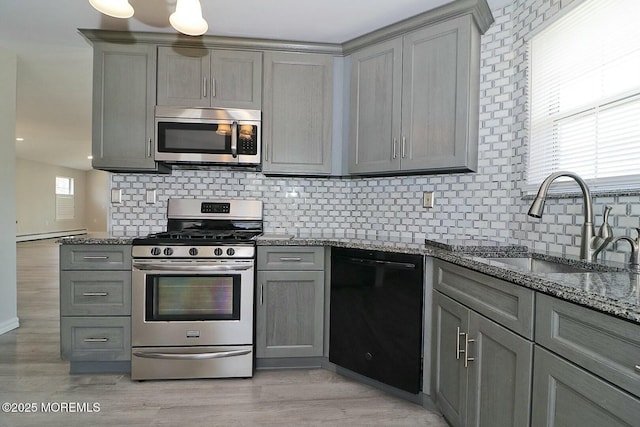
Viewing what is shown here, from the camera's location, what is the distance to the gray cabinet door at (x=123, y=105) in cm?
264

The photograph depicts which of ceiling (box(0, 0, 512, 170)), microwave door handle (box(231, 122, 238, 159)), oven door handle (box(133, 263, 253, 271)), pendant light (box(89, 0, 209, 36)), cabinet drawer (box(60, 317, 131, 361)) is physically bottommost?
cabinet drawer (box(60, 317, 131, 361))

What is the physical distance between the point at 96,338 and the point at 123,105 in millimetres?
1694

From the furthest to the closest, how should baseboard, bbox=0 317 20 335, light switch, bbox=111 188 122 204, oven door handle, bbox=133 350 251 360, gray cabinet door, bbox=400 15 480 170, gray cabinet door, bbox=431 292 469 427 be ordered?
1. baseboard, bbox=0 317 20 335
2. light switch, bbox=111 188 122 204
3. oven door handle, bbox=133 350 251 360
4. gray cabinet door, bbox=400 15 480 170
5. gray cabinet door, bbox=431 292 469 427

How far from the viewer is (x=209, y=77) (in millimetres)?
2684

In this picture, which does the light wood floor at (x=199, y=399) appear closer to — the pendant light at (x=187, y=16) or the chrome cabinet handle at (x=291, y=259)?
the chrome cabinet handle at (x=291, y=259)

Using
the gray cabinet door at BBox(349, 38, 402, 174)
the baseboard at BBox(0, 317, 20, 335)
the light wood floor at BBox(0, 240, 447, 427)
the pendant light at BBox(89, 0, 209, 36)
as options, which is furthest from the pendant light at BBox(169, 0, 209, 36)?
the baseboard at BBox(0, 317, 20, 335)

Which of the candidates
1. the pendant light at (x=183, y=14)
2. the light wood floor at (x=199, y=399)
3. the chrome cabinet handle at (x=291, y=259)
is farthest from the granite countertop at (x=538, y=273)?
the pendant light at (x=183, y=14)

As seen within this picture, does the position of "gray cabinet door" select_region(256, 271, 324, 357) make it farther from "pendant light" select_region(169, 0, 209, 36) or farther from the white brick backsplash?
"pendant light" select_region(169, 0, 209, 36)

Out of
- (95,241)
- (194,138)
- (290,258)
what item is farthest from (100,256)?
(290,258)

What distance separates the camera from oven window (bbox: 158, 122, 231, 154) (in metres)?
2.64

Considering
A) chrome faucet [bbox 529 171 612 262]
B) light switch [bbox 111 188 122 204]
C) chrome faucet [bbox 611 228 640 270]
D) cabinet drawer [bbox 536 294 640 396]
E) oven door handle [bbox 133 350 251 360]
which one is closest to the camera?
cabinet drawer [bbox 536 294 640 396]

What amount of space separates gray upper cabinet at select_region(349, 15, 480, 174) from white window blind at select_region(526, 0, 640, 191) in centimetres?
37

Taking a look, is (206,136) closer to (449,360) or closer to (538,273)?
(449,360)

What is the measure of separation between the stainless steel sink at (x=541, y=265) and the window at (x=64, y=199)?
13650mm
